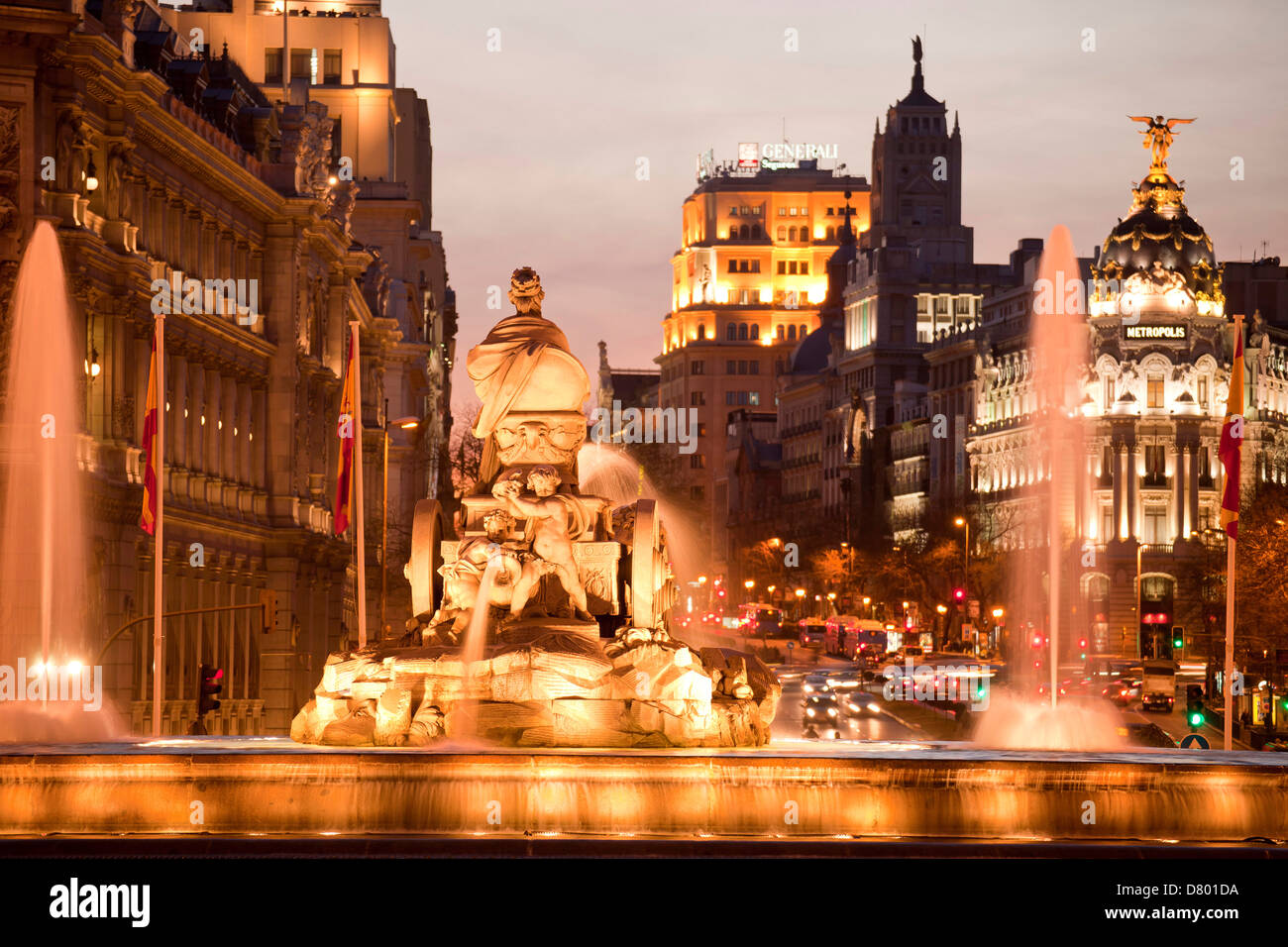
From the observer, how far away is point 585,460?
104ft

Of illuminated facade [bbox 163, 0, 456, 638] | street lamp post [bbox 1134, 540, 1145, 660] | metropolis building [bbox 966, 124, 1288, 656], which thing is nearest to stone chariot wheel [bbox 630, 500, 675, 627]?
illuminated facade [bbox 163, 0, 456, 638]

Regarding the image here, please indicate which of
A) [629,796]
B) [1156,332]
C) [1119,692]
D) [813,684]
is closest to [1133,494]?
[1156,332]

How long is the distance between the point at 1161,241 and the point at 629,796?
144 meters

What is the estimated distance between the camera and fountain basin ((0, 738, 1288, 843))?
21.9 m

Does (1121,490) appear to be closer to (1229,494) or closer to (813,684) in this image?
(813,684)

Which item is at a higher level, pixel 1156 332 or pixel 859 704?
pixel 1156 332

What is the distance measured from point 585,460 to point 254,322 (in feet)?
127

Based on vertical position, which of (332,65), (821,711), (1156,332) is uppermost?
(332,65)

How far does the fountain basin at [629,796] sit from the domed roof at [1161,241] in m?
142

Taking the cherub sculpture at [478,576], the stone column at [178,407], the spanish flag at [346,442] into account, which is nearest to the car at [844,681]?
the stone column at [178,407]

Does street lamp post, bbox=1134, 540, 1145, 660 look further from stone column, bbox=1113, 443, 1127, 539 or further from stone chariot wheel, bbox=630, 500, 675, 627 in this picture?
stone chariot wheel, bbox=630, 500, 675, 627

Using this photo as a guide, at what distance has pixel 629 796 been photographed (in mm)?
21969

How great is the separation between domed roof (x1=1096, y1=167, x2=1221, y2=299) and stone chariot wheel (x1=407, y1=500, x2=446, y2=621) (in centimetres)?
13869
